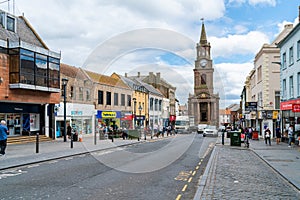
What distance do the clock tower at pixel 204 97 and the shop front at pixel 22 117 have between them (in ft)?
51.5

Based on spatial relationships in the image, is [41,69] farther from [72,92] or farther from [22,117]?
[72,92]

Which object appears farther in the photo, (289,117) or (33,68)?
(289,117)

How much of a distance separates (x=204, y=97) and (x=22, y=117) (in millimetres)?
25390

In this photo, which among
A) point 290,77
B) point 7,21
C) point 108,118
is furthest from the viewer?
point 108,118

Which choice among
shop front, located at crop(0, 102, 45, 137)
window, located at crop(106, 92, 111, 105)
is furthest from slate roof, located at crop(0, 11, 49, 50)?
window, located at crop(106, 92, 111, 105)

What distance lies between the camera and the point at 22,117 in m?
28.3

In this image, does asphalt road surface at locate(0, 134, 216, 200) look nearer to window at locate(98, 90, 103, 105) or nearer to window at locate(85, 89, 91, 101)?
window at locate(85, 89, 91, 101)

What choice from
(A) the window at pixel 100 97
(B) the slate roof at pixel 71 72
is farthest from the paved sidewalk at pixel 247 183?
(A) the window at pixel 100 97

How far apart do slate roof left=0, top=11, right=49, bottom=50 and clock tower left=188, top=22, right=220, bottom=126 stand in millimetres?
16811

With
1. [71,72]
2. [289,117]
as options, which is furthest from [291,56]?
[71,72]

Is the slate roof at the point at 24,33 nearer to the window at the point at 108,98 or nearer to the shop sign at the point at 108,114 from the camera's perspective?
the shop sign at the point at 108,114

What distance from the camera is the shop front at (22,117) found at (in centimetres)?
2634

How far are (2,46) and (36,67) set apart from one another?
10.7 ft

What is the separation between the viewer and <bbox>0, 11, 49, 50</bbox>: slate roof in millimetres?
27603
